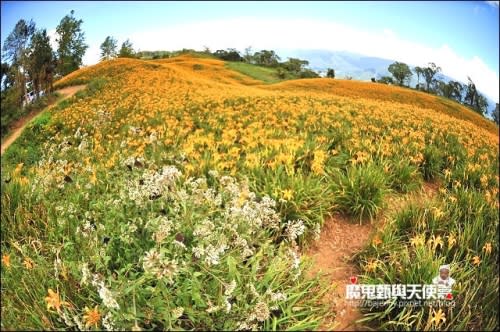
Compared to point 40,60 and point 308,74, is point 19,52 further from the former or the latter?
point 308,74

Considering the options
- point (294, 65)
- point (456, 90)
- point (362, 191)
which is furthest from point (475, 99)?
point (294, 65)

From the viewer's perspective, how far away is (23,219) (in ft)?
13.4

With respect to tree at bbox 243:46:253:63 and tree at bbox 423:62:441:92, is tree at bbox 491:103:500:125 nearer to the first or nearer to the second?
tree at bbox 423:62:441:92

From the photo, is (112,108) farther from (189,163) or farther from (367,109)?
(367,109)

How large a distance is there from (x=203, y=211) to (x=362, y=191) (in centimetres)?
179

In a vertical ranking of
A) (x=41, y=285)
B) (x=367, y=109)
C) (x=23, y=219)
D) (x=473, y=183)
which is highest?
(x=367, y=109)

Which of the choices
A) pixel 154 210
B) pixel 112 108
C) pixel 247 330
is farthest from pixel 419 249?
pixel 112 108

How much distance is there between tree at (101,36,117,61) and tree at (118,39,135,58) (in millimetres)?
57

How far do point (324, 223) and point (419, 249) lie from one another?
1.25m

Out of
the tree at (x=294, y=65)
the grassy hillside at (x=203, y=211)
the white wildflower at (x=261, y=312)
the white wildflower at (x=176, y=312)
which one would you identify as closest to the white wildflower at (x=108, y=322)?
the grassy hillside at (x=203, y=211)

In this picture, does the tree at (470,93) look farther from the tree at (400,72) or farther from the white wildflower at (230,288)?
the white wildflower at (230,288)

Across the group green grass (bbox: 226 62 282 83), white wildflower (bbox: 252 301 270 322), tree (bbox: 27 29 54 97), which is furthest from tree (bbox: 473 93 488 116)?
tree (bbox: 27 29 54 97)

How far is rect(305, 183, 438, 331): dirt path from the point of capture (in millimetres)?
3354

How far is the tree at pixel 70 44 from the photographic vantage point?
3.47m
